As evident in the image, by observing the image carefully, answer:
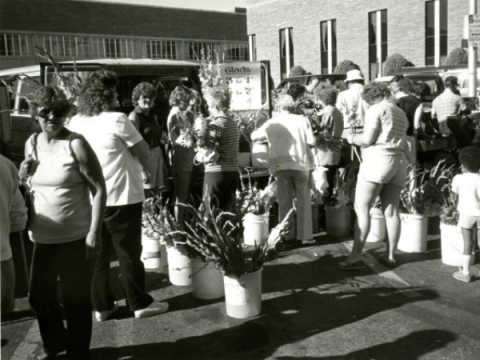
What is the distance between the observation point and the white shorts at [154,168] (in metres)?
6.00

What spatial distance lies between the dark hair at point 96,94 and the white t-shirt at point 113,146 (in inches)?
2.1

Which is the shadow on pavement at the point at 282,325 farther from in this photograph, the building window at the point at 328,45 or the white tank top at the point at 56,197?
the building window at the point at 328,45

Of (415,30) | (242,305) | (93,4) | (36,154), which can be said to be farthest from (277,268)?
(93,4)

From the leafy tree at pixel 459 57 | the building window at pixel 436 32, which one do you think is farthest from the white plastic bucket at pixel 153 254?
the building window at pixel 436 32

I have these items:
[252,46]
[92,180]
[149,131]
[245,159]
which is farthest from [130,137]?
[252,46]

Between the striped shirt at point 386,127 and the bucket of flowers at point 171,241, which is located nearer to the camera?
the bucket of flowers at point 171,241

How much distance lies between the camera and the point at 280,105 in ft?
20.7

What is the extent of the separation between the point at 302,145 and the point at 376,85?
1.06 metres

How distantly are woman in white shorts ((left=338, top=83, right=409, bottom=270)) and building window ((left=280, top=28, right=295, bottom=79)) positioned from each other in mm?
37796

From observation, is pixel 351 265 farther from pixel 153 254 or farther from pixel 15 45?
pixel 15 45

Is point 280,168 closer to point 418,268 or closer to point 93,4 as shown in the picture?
point 418,268

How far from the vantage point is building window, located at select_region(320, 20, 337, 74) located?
1535 inches

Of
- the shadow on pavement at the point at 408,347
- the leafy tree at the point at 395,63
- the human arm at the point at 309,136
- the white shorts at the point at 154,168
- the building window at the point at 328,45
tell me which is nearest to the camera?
the shadow on pavement at the point at 408,347

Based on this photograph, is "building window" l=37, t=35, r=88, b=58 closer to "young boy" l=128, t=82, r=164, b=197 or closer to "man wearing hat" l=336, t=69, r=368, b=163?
"man wearing hat" l=336, t=69, r=368, b=163
